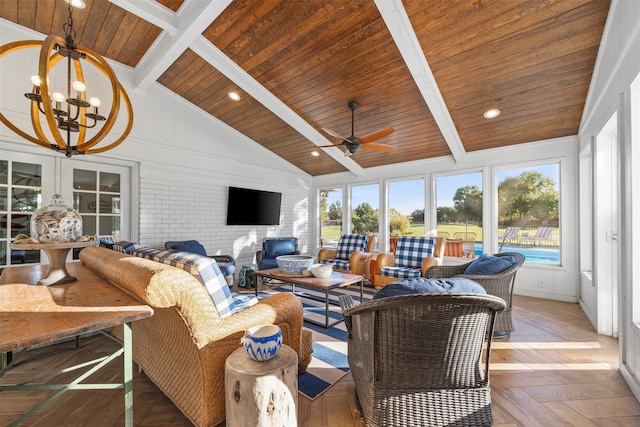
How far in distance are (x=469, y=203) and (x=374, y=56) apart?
303 centimetres

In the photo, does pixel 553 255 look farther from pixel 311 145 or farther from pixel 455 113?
pixel 311 145

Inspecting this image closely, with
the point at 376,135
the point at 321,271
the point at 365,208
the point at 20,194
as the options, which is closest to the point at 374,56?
the point at 376,135

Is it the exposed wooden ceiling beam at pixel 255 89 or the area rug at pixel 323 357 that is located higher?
the exposed wooden ceiling beam at pixel 255 89

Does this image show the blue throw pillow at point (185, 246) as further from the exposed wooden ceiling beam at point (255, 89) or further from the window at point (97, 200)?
the exposed wooden ceiling beam at point (255, 89)

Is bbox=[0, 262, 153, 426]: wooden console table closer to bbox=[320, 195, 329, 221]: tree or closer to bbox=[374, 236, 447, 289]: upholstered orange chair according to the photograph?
bbox=[374, 236, 447, 289]: upholstered orange chair

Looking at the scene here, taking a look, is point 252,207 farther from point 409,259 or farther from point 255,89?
point 409,259

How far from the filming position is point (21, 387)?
43.2 inches

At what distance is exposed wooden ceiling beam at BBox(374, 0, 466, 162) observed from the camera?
2.51 meters

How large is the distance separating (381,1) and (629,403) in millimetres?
3382

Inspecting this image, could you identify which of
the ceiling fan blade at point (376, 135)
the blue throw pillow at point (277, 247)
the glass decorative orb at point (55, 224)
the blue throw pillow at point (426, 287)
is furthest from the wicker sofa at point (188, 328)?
the blue throw pillow at point (277, 247)

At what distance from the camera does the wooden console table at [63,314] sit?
34.4 inches

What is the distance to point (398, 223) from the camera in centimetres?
570

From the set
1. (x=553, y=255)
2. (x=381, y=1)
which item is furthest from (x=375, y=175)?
(x=381, y=1)

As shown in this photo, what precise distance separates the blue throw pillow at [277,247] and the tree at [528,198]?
143 inches
